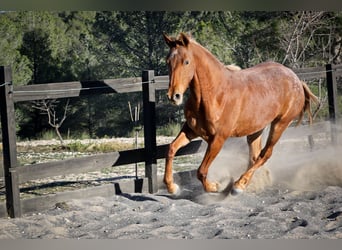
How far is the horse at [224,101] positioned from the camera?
4.07 m

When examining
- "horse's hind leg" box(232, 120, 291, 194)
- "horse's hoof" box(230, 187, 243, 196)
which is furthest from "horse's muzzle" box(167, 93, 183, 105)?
"horse's hind leg" box(232, 120, 291, 194)

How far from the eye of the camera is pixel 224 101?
14.2ft

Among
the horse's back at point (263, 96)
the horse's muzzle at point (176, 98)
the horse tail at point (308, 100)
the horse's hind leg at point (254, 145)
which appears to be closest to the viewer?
the horse's muzzle at point (176, 98)

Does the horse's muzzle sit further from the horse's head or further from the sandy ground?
the sandy ground

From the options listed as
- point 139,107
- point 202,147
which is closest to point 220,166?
point 202,147

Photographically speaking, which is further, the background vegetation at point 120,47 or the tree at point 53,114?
the tree at point 53,114

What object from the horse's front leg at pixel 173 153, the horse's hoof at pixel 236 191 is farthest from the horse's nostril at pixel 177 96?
the horse's hoof at pixel 236 191

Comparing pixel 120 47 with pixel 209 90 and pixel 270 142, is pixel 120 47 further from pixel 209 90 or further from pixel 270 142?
pixel 209 90

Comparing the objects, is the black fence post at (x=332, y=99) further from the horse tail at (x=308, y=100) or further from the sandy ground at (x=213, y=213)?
the sandy ground at (x=213, y=213)

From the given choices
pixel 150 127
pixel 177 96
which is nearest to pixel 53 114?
pixel 150 127

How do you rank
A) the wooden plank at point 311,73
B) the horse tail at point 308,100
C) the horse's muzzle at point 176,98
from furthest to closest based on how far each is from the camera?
the wooden plank at point 311,73, the horse tail at point 308,100, the horse's muzzle at point 176,98

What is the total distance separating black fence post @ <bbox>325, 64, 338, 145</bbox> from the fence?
143cm

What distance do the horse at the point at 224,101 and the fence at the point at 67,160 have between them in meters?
0.47

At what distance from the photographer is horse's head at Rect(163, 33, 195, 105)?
3.91m
